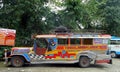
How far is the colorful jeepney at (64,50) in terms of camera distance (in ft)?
44.4

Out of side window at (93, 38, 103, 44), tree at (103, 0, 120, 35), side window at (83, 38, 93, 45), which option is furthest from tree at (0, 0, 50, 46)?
tree at (103, 0, 120, 35)

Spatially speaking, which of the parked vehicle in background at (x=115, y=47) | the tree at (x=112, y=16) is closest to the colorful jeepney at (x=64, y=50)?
the parked vehicle in background at (x=115, y=47)

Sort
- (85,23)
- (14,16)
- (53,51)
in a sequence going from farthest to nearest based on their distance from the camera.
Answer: (85,23) < (14,16) < (53,51)

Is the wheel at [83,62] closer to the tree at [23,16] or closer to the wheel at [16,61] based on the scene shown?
the wheel at [16,61]

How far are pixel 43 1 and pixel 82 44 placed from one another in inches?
343

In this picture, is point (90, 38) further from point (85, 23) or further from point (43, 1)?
point (85, 23)

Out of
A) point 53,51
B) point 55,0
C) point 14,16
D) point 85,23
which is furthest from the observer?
point 85,23

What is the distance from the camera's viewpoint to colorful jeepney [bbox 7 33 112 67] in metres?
13.5

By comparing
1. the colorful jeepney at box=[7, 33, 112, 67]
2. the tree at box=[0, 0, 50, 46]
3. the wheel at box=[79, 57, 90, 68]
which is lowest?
the wheel at box=[79, 57, 90, 68]

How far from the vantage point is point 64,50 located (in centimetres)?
1361

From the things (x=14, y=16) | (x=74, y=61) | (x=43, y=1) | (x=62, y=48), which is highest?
(x=43, y=1)

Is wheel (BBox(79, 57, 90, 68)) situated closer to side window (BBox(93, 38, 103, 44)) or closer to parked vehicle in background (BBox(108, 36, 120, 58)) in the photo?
side window (BBox(93, 38, 103, 44))

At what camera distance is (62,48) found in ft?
44.6

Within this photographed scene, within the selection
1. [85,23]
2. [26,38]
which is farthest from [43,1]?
[85,23]
